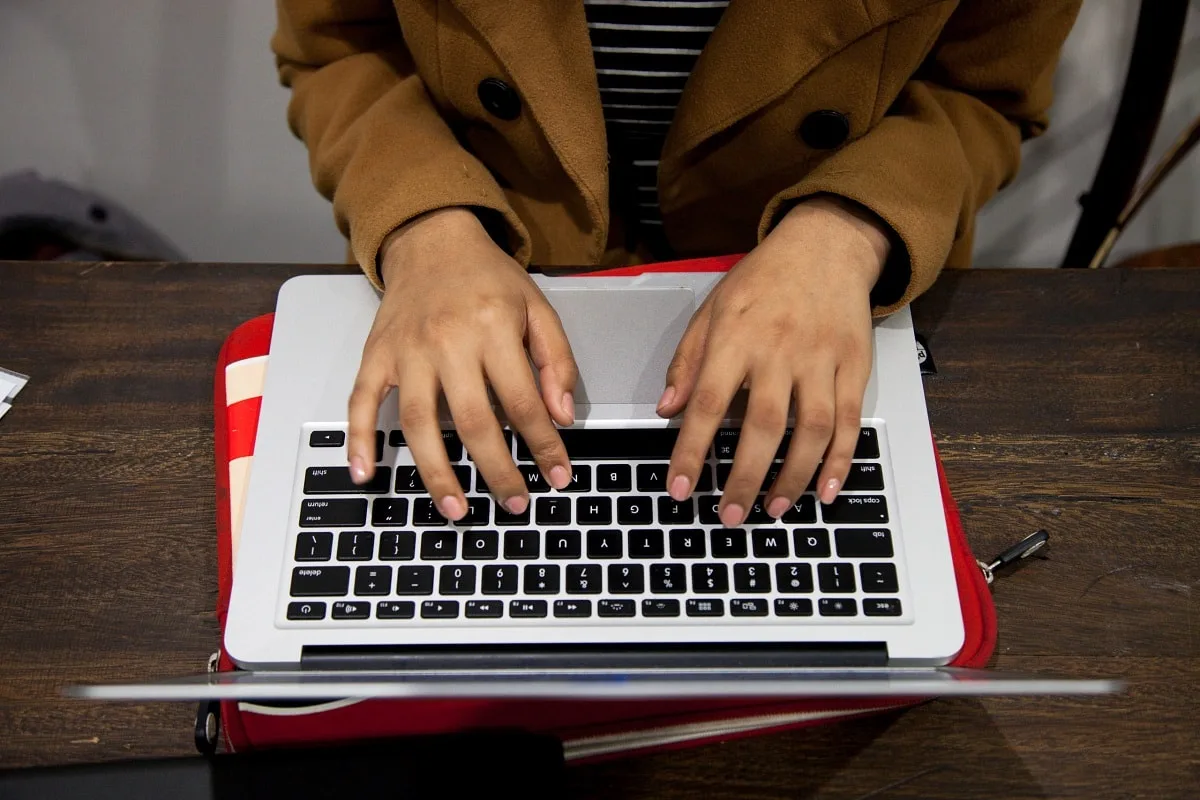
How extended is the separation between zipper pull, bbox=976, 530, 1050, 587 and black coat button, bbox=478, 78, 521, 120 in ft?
1.37

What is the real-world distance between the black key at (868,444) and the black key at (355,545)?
0.91 feet

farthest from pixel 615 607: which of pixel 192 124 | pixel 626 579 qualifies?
pixel 192 124

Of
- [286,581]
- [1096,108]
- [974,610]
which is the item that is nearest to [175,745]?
[286,581]

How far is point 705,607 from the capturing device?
421 mm

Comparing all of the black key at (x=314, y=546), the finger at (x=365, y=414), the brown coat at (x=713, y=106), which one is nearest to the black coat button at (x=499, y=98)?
the brown coat at (x=713, y=106)

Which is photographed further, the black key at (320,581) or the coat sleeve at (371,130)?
the coat sleeve at (371,130)

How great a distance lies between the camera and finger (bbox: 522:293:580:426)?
1.50 ft

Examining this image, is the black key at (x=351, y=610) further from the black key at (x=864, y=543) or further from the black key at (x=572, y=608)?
the black key at (x=864, y=543)

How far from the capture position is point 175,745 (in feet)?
1.43

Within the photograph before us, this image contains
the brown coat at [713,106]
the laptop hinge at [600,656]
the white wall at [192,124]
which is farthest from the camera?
the white wall at [192,124]

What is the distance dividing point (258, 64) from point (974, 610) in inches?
49.7

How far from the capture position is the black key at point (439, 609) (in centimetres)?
42

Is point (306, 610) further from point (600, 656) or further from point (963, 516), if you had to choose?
point (963, 516)

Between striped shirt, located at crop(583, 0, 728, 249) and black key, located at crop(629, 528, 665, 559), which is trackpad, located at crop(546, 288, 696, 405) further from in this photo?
striped shirt, located at crop(583, 0, 728, 249)
